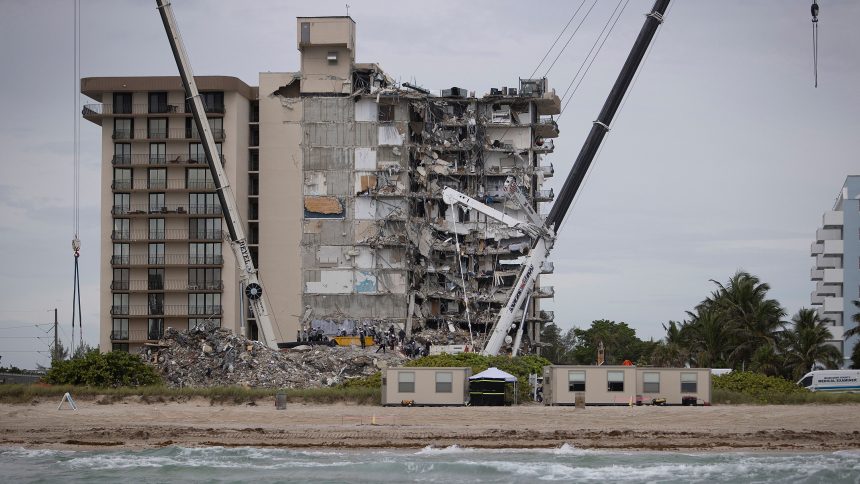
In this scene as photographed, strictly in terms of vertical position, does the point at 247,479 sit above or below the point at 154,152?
below

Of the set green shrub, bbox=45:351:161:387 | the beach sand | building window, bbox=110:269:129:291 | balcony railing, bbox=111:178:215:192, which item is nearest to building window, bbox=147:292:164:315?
building window, bbox=110:269:129:291

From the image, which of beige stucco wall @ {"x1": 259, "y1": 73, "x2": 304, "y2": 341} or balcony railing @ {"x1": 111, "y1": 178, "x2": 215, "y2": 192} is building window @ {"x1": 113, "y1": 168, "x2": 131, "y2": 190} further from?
beige stucco wall @ {"x1": 259, "y1": 73, "x2": 304, "y2": 341}

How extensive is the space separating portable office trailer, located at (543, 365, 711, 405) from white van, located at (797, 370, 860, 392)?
15797 millimetres

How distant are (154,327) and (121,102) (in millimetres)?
17392

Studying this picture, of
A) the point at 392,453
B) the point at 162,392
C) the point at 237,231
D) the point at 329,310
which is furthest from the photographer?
the point at 329,310

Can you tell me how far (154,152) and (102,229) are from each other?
7164mm

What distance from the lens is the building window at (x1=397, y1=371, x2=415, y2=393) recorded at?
5278cm

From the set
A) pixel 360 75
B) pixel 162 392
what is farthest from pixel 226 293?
pixel 162 392

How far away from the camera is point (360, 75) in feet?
321

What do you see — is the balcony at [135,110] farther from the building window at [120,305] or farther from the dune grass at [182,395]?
the dune grass at [182,395]

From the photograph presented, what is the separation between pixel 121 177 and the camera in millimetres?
98750

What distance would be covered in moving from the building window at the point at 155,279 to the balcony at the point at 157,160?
26.6 feet

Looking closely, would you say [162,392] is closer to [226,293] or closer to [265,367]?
[265,367]

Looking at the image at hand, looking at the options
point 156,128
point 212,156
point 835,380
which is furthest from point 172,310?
point 835,380
